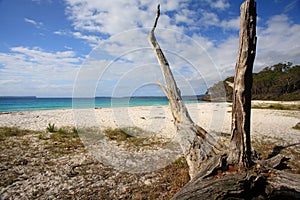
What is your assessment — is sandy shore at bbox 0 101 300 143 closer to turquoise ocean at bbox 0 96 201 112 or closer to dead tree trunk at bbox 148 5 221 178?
turquoise ocean at bbox 0 96 201 112

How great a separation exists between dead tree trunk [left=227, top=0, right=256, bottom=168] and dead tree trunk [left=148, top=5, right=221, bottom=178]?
2.66 ft

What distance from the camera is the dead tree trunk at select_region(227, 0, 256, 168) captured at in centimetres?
259

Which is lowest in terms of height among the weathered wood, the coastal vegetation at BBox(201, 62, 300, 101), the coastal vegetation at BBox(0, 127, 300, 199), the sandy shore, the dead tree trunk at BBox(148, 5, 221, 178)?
the coastal vegetation at BBox(0, 127, 300, 199)

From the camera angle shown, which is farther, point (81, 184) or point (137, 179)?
point (137, 179)

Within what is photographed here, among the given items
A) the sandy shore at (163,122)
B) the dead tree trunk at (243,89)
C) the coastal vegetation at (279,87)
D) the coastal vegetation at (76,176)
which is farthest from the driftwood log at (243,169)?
the coastal vegetation at (279,87)

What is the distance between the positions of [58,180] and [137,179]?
1.81 meters

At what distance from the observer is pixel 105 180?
4.05m

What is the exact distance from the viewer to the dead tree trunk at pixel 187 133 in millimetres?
3754

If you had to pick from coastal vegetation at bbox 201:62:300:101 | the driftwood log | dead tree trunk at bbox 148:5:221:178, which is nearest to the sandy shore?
dead tree trunk at bbox 148:5:221:178

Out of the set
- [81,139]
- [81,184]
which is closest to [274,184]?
[81,184]

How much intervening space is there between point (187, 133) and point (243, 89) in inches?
73.3

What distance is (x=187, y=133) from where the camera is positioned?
13.9 ft

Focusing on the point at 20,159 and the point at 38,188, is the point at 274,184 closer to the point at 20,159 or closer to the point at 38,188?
the point at 38,188

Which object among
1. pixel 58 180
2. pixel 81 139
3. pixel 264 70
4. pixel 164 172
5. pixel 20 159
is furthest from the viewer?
pixel 264 70
